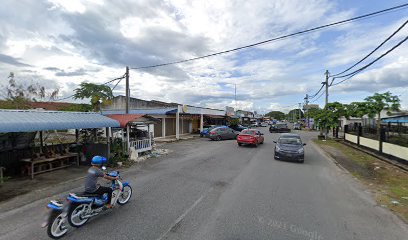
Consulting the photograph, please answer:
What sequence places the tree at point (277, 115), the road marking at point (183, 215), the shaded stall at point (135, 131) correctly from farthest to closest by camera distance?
the tree at point (277, 115) → the shaded stall at point (135, 131) → the road marking at point (183, 215)

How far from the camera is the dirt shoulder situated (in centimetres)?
651

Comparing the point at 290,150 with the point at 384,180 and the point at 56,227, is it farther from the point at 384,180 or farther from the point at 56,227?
the point at 56,227

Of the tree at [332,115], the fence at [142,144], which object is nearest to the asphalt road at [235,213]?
the fence at [142,144]

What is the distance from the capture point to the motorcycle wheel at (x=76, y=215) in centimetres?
469

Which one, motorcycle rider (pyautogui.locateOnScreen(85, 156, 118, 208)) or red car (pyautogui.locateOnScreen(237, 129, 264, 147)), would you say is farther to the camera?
red car (pyautogui.locateOnScreen(237, 129, 264, 147))

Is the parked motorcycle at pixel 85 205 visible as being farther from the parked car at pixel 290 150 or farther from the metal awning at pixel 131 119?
the parked car at pixel 290 150

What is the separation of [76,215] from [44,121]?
18.6 feet

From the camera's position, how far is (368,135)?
690 inches

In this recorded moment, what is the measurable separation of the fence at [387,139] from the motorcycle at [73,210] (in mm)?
14263

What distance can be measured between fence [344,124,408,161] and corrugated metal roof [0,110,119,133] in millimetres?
15418

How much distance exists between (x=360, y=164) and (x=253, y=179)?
7.95 meters

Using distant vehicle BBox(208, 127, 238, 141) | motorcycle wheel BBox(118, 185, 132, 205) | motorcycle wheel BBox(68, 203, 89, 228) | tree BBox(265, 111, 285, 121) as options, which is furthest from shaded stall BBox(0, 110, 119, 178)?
tree BBox(265, 111, 285, 121)

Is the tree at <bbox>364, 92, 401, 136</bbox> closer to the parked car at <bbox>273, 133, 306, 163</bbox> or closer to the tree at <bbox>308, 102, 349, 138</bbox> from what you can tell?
the tree at <bbox>308, 102, 349, 138</bbox>

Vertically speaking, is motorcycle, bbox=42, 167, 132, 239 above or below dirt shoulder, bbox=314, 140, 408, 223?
above
